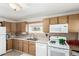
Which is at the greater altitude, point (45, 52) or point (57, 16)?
point (57, 16)

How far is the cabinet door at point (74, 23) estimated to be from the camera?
292 centimetres

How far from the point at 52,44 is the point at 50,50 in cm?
24

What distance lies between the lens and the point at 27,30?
16.9 ft

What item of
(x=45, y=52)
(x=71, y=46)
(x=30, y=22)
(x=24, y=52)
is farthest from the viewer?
(x=30, y=22)

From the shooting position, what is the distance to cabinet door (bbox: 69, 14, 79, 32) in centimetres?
292

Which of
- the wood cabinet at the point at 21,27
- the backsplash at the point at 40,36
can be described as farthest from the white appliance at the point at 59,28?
the wood cabinet at the point at 21,27

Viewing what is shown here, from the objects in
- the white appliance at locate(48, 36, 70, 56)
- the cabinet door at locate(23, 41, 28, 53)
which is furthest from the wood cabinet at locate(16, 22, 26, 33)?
the white appliance at locate(48, 36, 70, 56)

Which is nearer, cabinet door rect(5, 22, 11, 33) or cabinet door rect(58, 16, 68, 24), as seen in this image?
cabinet door rect(58, 16, 68, 24)

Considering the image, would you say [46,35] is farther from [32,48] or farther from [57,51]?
[57,51]

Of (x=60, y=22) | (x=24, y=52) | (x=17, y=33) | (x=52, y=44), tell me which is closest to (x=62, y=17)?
(x=60, y=22)

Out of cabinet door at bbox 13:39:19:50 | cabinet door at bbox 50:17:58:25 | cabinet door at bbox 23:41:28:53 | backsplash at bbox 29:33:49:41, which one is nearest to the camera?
cabinet door at bbox 50:17:58:25

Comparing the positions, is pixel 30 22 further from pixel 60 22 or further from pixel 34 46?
pixel 60 22

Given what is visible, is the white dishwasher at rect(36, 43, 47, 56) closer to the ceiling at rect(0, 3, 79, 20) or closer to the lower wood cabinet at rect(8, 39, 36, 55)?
the lower wood cabinet at rect(8, 39, 36, 55)

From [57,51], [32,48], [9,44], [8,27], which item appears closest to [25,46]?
[32,48]
